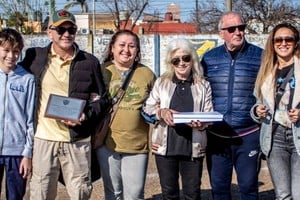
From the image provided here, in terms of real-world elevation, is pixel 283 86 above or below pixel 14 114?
above

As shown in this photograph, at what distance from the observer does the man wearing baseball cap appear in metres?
5.06

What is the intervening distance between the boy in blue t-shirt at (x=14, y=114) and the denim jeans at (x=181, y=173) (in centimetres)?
116

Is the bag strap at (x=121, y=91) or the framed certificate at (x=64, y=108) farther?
the bag strap at (x=121, y=91)

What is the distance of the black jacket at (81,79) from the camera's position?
506 cm

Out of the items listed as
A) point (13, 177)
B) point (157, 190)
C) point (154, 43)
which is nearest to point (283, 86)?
point (13, 177)

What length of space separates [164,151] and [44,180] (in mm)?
1046

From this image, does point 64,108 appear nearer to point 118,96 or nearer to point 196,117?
point 118,96

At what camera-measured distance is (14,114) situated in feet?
16.2

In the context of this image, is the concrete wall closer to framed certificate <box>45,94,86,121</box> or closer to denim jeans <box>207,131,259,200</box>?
denim jeans <box>207,131,259,200</box>

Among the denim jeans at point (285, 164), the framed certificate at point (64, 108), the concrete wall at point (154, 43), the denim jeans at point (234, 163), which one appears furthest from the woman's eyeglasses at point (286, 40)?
the concrete wall at point (154, 43)

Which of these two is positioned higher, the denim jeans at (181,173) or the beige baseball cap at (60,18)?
the beige baseball cap at (60,18)

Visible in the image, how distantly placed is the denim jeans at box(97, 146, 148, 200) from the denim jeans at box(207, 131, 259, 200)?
0.66 meters

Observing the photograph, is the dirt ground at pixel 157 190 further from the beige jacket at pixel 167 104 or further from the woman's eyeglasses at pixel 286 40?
the woman's eyeglasses at pixel 286 40

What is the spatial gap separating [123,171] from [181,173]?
509mm
